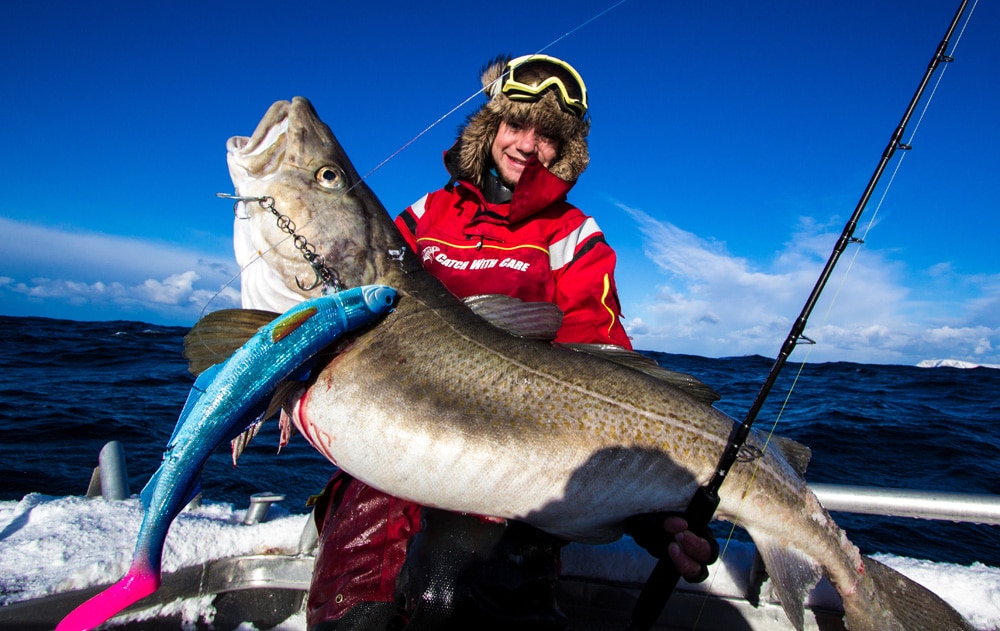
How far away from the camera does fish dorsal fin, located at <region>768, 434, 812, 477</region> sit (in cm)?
268

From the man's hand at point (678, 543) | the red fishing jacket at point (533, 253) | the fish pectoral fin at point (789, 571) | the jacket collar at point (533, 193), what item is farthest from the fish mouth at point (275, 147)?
the fish pectoral fin at point (789, 571)

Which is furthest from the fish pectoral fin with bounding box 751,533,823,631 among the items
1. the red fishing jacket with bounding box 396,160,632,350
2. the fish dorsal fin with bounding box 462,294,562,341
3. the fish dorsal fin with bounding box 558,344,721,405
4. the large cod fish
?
the fish dorsal fin with bounding box 462,294,562,341

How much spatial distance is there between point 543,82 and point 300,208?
6.58 feet

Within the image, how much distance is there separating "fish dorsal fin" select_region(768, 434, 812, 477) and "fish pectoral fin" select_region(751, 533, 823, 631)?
1.27ft

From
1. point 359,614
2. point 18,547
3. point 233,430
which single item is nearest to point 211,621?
point 18,547

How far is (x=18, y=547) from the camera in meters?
2.79

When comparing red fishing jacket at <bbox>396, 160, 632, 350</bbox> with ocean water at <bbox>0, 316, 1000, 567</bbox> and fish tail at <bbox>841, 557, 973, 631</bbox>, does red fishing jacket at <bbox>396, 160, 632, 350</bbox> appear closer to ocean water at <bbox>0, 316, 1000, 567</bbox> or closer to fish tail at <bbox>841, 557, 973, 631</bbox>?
fish tail at <bbox>841, 557, 973, 631</bbox>

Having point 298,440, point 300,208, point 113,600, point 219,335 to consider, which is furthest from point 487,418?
point 298,440

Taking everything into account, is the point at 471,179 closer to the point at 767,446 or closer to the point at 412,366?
the point at 412,366

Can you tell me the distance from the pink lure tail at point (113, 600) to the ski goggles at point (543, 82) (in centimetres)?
328

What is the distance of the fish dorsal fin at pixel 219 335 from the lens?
213 centimetres

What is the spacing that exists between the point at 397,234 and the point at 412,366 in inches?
27.1

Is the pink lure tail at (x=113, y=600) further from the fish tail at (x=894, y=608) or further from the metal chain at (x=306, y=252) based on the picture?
the fish tail at (x=894, y=608)

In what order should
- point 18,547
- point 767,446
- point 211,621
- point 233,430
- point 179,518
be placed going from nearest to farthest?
point 233,430
point 767,446
point 18,547
point 211,621
point 179,518
